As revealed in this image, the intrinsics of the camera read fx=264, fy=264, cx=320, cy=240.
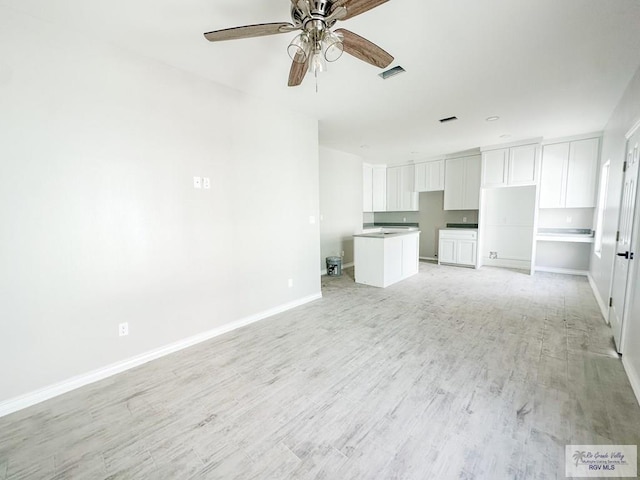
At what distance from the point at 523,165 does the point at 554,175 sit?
1.86ft

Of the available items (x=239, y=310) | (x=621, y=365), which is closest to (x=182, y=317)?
(x=239, y=310)

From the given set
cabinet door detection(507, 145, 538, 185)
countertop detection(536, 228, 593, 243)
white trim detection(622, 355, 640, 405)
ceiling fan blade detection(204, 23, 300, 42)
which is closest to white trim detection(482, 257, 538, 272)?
countertop detection(536, 228, 593, 243)

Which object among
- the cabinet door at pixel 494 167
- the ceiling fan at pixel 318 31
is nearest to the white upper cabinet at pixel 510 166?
the cabinet door at pixel 494 167

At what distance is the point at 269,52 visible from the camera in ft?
7.39

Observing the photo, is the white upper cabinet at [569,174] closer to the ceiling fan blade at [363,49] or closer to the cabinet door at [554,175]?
the cabinet door at [554,175]

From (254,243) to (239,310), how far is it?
811 millimetres

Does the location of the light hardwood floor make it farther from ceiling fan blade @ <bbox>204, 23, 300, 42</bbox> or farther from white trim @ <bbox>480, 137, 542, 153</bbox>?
white trim @ <bbox>480, 137, 542, 153</bbox>

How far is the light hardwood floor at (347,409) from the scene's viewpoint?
4.61ft

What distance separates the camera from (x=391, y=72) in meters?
2.56

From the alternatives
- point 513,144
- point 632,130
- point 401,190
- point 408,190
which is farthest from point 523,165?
point 632,130

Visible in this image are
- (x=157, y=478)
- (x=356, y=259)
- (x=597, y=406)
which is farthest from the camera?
(x=356, y=259)

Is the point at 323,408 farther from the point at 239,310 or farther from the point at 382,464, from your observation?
the point at 239,310

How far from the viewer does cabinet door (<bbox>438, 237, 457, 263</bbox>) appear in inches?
247

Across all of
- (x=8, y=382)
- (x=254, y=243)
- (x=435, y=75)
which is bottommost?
(x=8, y=382)
